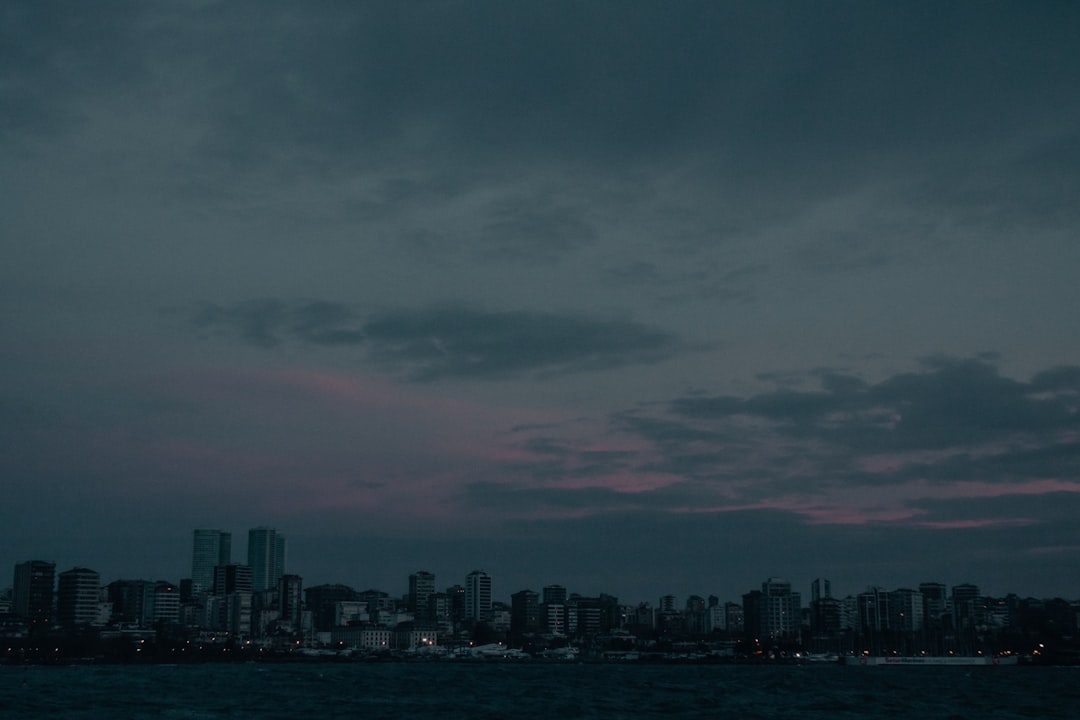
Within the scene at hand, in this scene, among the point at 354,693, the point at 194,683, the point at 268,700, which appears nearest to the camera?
the point at 268,700

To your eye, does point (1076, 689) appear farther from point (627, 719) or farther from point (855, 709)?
point (627, 719)

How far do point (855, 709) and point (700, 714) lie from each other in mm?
14031

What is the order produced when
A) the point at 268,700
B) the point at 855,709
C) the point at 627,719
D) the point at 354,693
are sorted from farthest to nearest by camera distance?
the point at 354,693 < the point at 268,700 < the point at 855,709 < the point at 627,719

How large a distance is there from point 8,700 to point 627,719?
49.5 meters

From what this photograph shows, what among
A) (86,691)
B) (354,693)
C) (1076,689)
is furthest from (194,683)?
(1076,689)

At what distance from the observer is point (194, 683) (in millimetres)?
125062

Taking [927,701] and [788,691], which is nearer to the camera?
[927,701]

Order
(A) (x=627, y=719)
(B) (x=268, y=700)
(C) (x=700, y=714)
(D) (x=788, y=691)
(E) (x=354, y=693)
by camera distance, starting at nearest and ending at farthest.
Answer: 1. (A) (x=627, y=719)
2. (C) (x=700, y=714)
3. (B) (x=268, y=700)
4. (E) (x=354, y=693)
5. (D) (x=788, y=691)

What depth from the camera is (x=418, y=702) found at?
88.6 m

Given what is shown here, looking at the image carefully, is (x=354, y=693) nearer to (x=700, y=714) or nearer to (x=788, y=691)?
(x=700, y=714)

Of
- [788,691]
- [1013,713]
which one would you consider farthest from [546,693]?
[1013,713]

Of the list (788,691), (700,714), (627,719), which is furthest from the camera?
(788,691)

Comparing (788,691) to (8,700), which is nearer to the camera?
(8,700)

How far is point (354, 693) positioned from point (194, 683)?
1280 inches
